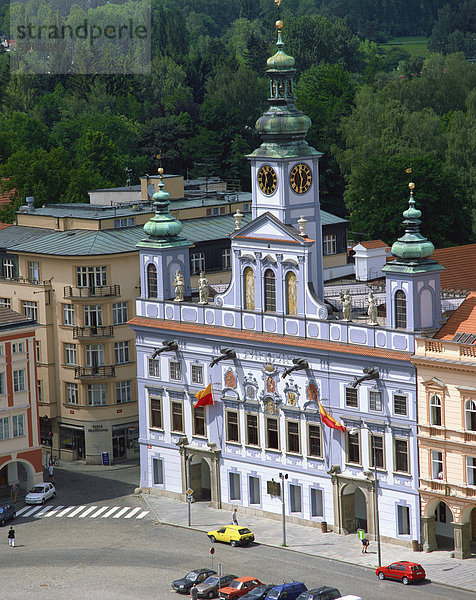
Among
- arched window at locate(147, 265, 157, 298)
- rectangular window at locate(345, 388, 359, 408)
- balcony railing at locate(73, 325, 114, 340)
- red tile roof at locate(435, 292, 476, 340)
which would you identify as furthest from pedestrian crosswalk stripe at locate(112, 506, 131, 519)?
red tile roof at locate(435, 292, 476, 340)

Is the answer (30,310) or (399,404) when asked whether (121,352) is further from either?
(399,404)

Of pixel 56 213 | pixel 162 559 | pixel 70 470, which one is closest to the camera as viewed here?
pixel 162 559

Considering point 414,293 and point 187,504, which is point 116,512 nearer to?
point 187,504

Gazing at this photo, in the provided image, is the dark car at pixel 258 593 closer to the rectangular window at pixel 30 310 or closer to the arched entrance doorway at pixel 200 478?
the arched entrance doorway at pixel 200 478

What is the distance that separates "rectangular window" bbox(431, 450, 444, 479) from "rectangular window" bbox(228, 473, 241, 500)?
18946 millimetres

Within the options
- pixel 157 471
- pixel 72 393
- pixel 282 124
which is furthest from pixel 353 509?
pixel 72 393

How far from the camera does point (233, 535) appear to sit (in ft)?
407

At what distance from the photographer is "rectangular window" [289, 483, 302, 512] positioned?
424 ft

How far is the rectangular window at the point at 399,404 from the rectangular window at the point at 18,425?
110ft

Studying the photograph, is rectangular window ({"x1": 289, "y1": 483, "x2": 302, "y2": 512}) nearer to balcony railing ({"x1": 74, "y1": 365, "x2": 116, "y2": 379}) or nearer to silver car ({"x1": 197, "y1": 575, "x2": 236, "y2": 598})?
silver car ({"x1": 197, "y1": 575, "x2": 236, "y2": 598})

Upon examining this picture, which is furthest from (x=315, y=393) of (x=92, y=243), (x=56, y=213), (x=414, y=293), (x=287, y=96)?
(x=56, y=213)

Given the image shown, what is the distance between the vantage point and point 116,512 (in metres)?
135

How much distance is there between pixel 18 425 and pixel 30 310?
1785 centimetres

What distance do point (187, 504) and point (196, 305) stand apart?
15342 mm
